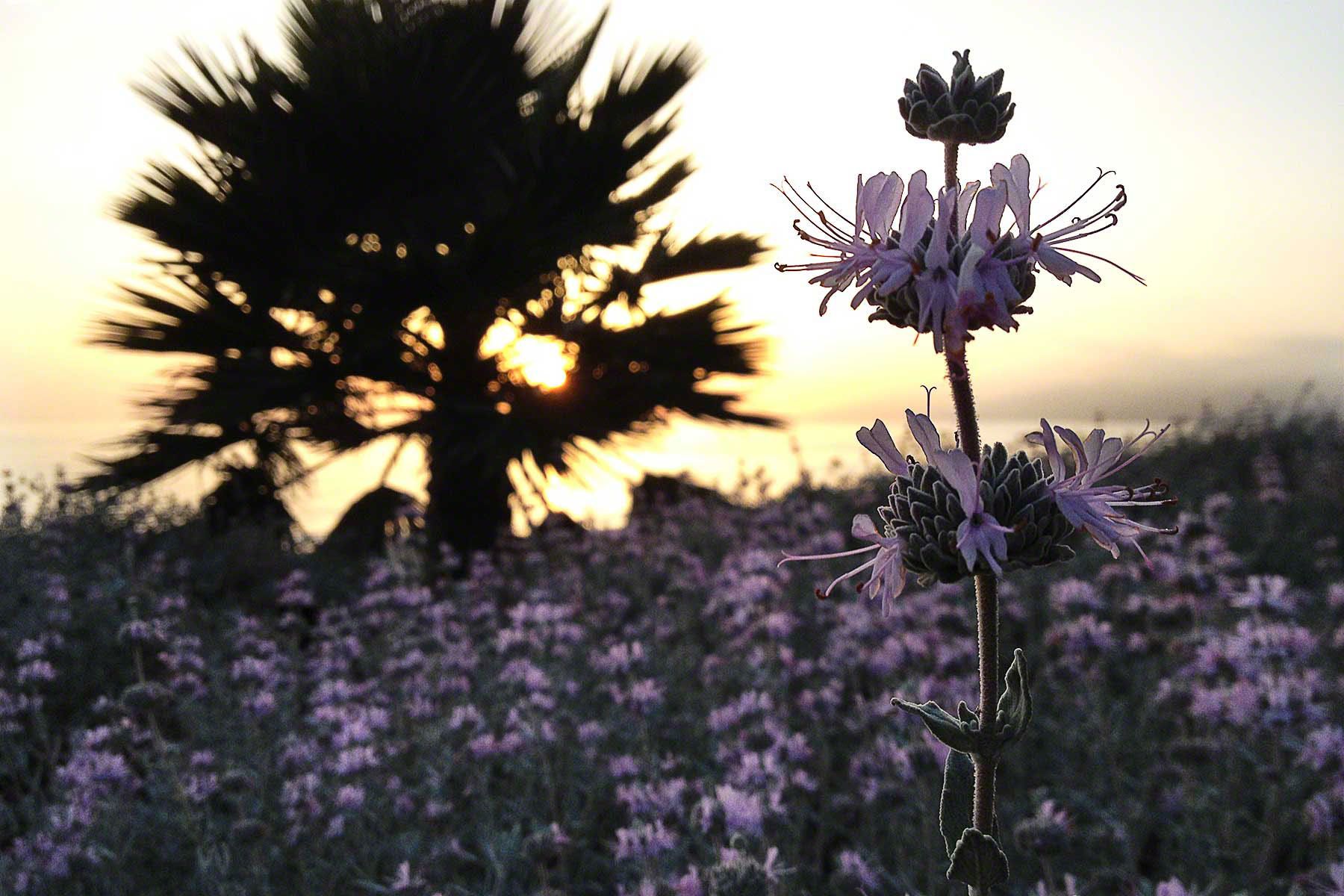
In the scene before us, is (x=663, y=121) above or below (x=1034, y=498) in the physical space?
above

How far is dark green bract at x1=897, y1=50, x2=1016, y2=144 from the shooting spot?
2.97 ft

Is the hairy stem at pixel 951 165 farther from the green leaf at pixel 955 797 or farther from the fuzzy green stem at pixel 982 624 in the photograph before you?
the green leaf at pixel 955 797

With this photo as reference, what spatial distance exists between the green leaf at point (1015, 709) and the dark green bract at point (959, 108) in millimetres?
431

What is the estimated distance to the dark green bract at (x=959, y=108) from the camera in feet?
2.97

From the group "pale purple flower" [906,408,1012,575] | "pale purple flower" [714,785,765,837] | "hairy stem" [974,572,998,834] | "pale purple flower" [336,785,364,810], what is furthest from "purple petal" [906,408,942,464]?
"pale purple flower" [336,785,364,810]

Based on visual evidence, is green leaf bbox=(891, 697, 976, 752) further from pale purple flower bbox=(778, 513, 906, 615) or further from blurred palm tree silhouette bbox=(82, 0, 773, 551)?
blurred palm tree silhouette bbox=(82, 0, 773, 551)

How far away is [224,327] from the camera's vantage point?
8.26 m

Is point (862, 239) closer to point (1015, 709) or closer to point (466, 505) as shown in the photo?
point (1015, 709)

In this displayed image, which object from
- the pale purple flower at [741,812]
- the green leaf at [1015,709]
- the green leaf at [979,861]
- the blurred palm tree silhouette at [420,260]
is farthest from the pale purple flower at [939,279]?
the blurred palm tree silhouette at [420,260]

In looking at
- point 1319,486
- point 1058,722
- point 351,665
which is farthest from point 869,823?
point 1319,486

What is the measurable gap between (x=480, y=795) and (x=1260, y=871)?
176 centimetres

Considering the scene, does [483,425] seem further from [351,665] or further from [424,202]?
[351,665]

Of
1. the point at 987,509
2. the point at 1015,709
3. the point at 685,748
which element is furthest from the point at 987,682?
the point at 685,748

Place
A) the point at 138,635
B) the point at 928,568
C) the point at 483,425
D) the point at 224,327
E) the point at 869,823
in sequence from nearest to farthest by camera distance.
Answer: the point at 928,568 → the point at 869,823 → the point at 138,635 → the point at 483,425 → the point at 224,327
